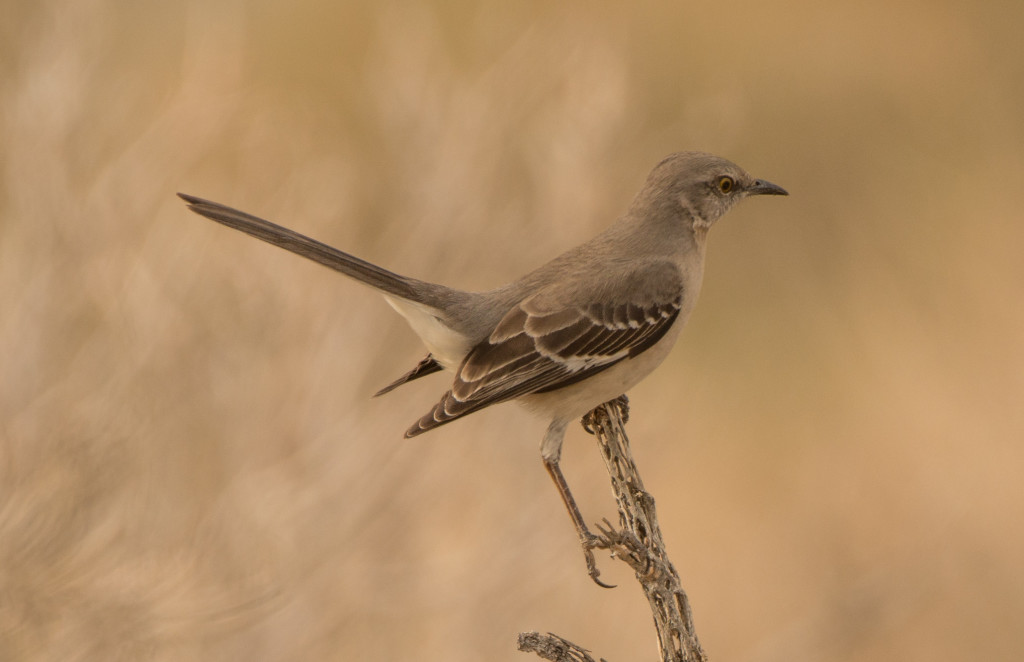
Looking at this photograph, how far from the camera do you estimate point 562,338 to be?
4.78m

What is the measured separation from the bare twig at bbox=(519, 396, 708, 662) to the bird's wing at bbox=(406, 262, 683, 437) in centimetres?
72

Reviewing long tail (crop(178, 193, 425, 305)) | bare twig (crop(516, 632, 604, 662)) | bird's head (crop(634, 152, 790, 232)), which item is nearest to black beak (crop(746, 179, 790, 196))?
bird's head (crop(634, 152, 790, 232))

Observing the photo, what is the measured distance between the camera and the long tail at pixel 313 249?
4391mm

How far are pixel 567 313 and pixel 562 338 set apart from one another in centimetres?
13

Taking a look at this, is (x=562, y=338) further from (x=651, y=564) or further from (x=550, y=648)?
(x=550, y=648)

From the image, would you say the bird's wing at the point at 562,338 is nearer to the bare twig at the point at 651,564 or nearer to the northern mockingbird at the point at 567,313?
the northern mockingbird at the point at 567,313

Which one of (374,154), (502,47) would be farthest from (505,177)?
(502,47)

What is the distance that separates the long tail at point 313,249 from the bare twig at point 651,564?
1.34m

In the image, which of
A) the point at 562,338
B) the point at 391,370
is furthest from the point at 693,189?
the point at 391,370

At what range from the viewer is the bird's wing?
15.4 ft

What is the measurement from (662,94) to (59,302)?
5931 mm

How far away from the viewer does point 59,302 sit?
6480 mm

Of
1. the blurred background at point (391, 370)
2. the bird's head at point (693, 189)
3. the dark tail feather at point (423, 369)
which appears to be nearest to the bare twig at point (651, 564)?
the dark tail feather at point (423, 369)

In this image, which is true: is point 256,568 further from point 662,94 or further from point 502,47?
point 662,94
